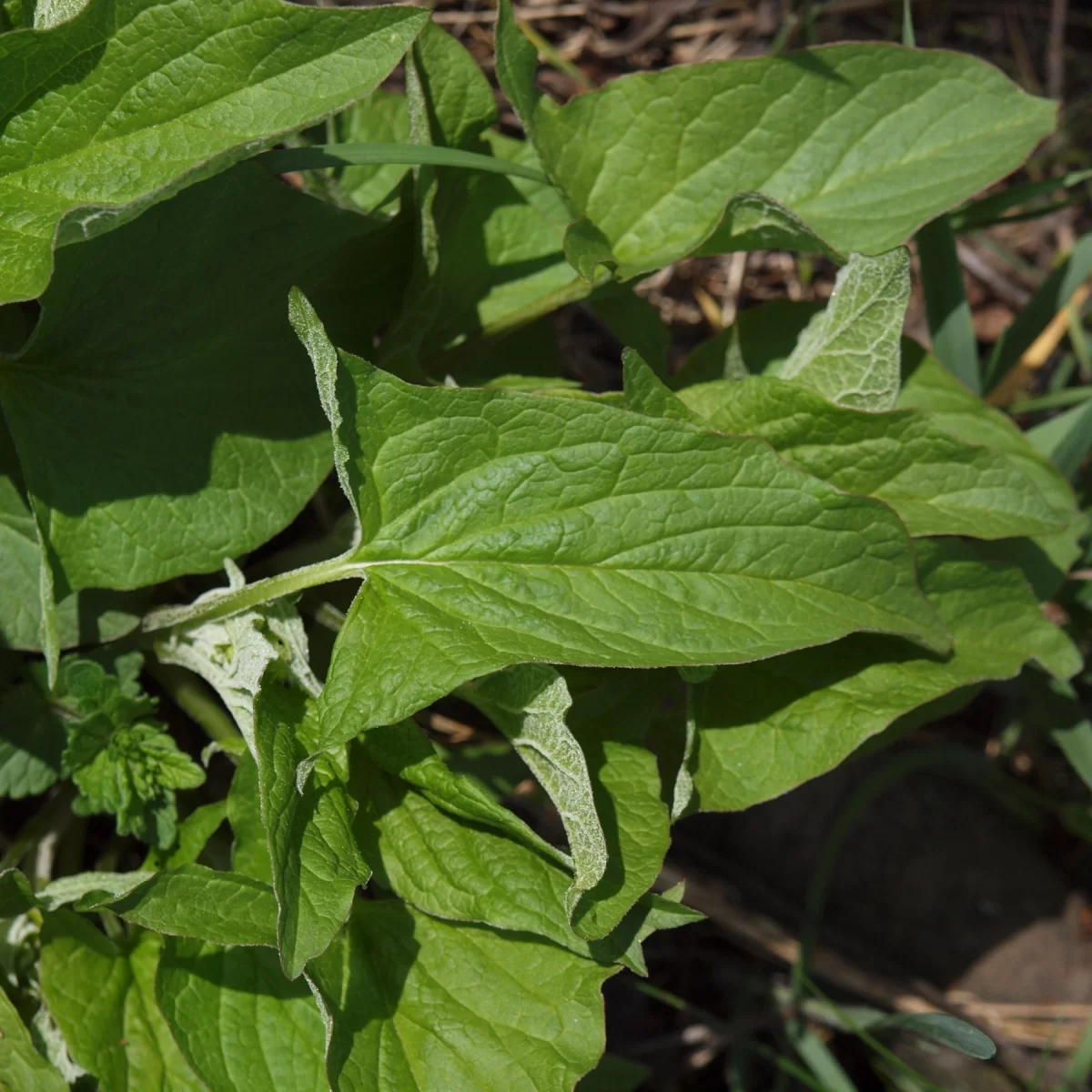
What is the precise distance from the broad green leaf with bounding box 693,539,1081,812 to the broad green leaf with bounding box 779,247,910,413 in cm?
21

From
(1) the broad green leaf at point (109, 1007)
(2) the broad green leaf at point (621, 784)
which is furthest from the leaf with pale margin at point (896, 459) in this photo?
(1) the broad green leaf at point (109, 1007)

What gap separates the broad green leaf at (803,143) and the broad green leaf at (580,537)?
39cm

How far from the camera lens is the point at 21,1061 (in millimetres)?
1259

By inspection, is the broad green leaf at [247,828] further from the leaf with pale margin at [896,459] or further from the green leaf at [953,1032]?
the green leaf at [953,1032]

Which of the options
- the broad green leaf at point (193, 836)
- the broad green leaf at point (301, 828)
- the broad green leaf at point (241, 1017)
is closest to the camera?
the broad green leaf at point (301, 828)

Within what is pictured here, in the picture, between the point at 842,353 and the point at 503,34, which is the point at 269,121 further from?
A: the point at 842,353

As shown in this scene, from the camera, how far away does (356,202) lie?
157 cm

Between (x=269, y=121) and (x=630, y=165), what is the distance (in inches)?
22.0

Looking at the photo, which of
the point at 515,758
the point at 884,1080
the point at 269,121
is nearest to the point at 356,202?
the point at 269,121

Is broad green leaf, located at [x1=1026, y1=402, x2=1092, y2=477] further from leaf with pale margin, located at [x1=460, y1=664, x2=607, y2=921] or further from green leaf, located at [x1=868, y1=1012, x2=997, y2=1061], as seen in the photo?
leaf with pale margin, located at [x1=460, y1=664, x2=607, y2=921]

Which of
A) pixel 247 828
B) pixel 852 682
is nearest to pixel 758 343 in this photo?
pixel 852 682

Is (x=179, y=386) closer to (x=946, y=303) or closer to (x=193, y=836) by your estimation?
(x=193, y=836)

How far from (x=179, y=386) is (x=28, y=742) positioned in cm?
51

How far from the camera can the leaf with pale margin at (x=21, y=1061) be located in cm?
124
